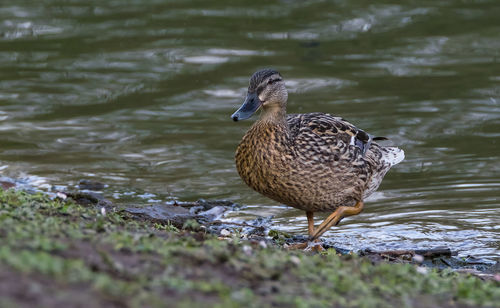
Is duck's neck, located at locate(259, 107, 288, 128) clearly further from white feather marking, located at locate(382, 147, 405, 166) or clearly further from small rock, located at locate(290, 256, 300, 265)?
Answer: small rock, located at locate(290, 256, 300, 265)

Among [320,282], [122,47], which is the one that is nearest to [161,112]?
[122,47]

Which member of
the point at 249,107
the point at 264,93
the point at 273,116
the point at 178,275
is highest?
the point at 264,93

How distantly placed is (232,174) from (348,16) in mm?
6829

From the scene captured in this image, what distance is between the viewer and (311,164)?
7.40 metres

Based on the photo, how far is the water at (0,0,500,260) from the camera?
30.8 feet

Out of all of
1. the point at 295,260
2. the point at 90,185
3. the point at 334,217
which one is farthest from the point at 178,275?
the point at 90,185

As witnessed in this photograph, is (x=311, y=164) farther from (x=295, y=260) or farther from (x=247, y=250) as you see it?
(x=295, y=260)

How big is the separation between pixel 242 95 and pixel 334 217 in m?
5.96

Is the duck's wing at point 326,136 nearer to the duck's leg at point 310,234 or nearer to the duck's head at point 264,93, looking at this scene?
the duck's head at point 264,93

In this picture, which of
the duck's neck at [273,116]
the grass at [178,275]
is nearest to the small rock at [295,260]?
→ the grass at [178,275]

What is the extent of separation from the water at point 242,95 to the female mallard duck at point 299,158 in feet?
1.79

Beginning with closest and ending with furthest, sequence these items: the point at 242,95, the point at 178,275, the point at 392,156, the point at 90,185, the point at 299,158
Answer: the point at 178,275
the point at 299,158
the point at 392,156
the point at 90,185
the point at 242,95

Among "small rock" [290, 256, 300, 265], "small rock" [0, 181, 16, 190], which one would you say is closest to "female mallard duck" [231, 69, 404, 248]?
"small rock" [290, 256, 300, 265]

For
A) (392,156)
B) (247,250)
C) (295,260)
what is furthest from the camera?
(392,156)
